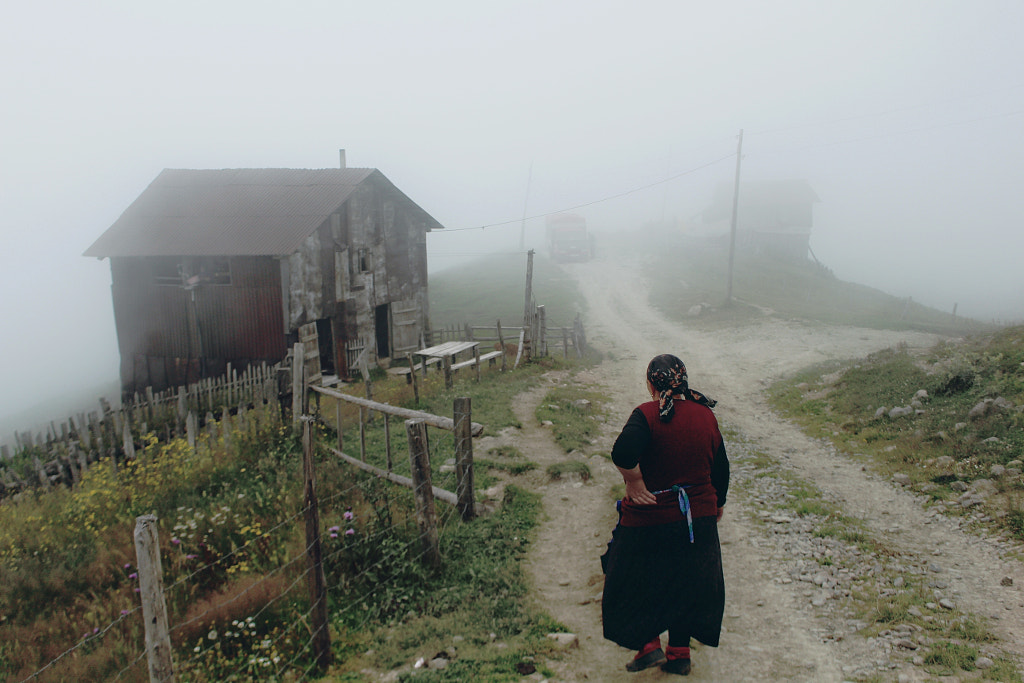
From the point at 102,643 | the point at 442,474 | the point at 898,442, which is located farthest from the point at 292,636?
the point at 898,442

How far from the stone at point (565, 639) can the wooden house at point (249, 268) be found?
14.4 m

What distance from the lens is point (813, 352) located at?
68.0 feet

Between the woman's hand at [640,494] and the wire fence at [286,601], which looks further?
the wire fence at [286,601]

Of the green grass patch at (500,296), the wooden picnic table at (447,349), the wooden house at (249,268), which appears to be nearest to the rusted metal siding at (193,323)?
the wooden house at (249,268)

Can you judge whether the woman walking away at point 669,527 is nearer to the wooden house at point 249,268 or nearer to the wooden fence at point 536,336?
the wooden fence at point 536,336

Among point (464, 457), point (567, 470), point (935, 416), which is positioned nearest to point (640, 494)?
point (464, 457)

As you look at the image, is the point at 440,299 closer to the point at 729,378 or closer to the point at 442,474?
the point at 729,378

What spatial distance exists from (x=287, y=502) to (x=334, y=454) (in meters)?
1.98

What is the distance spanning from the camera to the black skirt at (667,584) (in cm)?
396

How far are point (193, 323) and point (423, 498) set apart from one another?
15.2 m

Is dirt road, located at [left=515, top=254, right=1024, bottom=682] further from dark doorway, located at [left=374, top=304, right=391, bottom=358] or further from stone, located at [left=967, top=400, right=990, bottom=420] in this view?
dark doorway, located at [left=374, top=304, right=391, bottom=358]

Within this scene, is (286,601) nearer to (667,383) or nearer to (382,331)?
(667,383)

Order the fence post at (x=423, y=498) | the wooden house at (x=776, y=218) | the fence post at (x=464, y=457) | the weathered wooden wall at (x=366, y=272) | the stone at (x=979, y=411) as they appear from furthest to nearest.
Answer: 1. the wooden house at (x=776, y=218)
2. the weathered wooden wall at (x=366, y=272)
3. the stone at (x=979, y=411)
4. the fence post at (x=464, y=457)
5. the fence post at (x=423, y=498)

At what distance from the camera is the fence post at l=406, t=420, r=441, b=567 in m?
5.78
